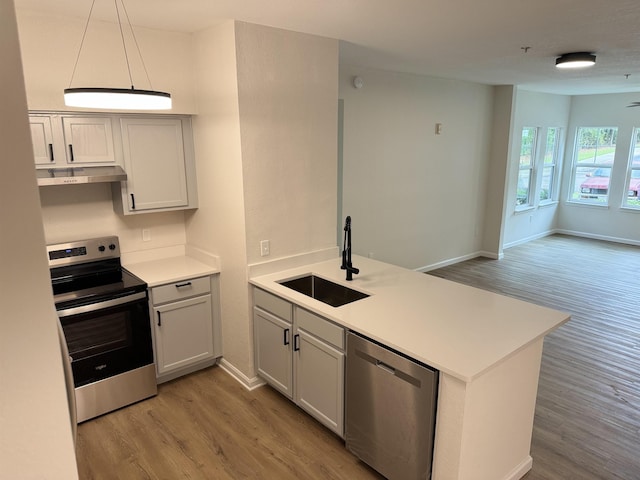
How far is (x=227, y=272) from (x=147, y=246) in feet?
2.59

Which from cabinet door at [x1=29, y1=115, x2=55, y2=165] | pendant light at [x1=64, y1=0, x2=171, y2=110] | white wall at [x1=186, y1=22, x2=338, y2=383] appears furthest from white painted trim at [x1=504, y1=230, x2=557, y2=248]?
cabinet door at [x1=29, y1=115, x2=55, y2=165]

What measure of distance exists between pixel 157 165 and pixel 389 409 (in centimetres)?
239

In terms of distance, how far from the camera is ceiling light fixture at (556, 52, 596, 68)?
375cm

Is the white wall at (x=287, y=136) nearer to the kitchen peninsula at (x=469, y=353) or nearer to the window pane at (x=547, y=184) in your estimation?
the kitchen peninsula at (x=469, y=353)

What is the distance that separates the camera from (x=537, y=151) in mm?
7895

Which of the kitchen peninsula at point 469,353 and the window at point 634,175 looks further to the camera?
the window at point 634,175

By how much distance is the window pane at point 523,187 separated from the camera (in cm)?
780

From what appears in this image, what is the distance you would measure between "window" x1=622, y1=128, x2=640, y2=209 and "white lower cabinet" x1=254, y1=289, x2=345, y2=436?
310 inches

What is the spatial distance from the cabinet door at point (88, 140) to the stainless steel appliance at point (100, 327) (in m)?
0.63

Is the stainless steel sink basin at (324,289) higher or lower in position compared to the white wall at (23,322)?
lower

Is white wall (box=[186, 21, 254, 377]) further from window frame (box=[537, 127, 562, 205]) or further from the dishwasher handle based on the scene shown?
window frame (box=[537, 127, 562, 205])

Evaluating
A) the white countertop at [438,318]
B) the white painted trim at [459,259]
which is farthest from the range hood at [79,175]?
the white painted trim at [459,259]

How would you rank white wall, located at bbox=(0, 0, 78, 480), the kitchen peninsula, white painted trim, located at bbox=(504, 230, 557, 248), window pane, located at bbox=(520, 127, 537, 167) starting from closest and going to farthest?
white wall, located at bbox=(0, 0, 78, 480)
the kitchen peninsula
window pane, located at bbox=(520, 127, 537, 167)
white painted trim, located at bbox=(504, 230, 557, 248)

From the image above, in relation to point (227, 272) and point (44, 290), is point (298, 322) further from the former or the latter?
point (44, 290)
